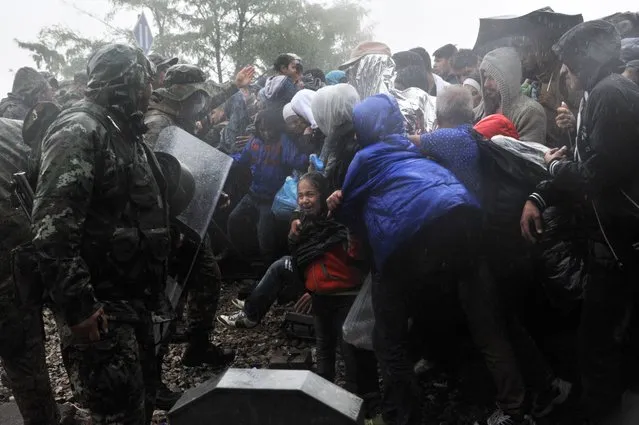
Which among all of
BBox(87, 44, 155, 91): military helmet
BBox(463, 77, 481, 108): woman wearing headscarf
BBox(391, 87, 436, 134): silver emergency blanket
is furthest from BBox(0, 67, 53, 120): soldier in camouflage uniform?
BBox(463, 77, 481, 108): woman wearing headscarf

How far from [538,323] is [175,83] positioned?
3.59 meters

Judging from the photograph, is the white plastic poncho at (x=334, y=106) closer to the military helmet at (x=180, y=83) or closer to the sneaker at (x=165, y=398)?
the military helmet at (x=180, y=83)

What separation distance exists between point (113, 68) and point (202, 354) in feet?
9.37

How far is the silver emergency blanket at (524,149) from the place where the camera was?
3.14 meters

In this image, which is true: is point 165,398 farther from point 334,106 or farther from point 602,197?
point 602,197

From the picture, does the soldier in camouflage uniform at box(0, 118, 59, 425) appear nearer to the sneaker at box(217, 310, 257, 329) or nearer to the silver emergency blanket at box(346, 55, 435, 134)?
the sneaker at box(217, 310, 257, 329)

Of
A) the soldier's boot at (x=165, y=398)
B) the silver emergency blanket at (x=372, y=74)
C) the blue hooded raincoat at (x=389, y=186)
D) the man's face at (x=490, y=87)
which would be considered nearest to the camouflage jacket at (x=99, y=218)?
the blue hooded raincoat at (x=389, y=186)

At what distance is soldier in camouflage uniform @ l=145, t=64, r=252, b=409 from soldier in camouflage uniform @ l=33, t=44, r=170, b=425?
165 centimetres

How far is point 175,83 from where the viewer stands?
4758mm

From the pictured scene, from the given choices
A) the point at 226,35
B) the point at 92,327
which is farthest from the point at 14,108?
the point at 226,35

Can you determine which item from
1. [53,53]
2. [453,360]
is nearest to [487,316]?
[453,360]

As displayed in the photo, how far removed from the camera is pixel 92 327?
2.40m

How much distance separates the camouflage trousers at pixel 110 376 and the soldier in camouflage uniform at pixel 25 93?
442cm

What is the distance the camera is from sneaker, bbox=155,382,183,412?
4.05m
